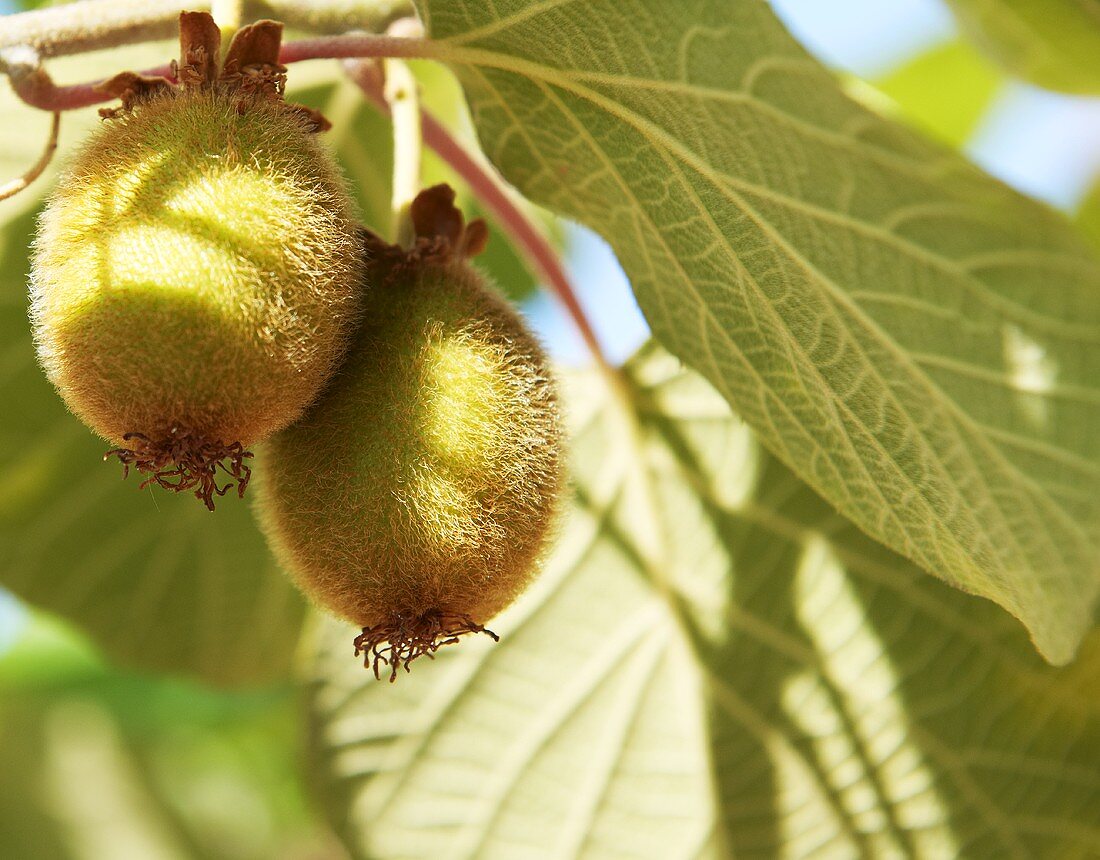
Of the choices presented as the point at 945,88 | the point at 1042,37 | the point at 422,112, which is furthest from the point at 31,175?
the point at 945,88

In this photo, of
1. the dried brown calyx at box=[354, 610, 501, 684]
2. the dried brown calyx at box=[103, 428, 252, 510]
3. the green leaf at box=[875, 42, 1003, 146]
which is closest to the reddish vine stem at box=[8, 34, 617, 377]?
the dried brown calyx at box=[103, 428, 252, 510]

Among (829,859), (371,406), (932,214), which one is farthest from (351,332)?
(829,859)

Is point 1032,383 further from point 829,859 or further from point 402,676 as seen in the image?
point 402,676

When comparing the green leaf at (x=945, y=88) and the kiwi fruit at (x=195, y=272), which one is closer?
the kiwi fruit at (x=195, y=272)

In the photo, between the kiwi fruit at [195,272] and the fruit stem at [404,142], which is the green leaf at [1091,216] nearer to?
the fruit stem at [404,142]

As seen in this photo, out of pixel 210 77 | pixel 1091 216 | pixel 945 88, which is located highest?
pixel 945 88

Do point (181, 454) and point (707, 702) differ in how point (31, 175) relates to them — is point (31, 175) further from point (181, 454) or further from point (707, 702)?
point (707, 702)

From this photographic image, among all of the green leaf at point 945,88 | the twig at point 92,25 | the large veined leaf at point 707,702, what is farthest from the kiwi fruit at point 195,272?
the green leaf at point 945,88
